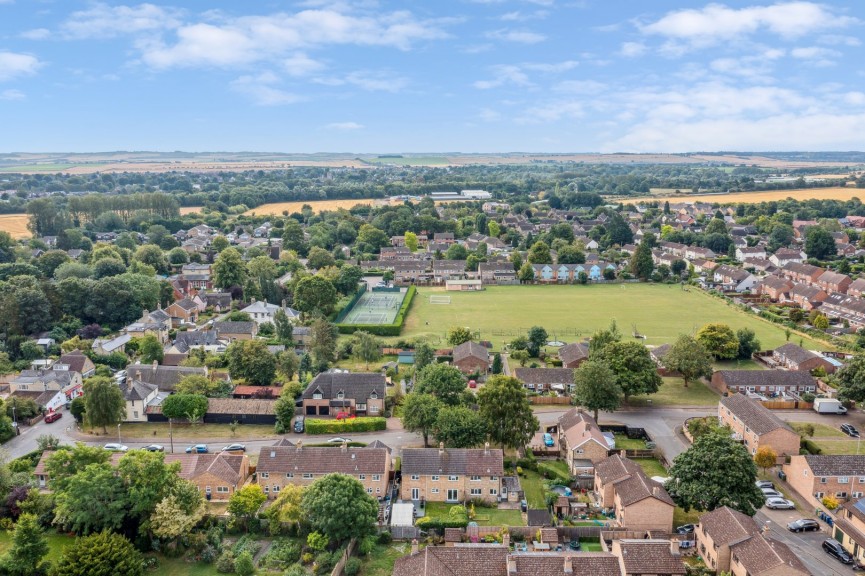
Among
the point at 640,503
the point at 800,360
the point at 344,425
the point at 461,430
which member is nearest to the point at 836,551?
the point at 640,503

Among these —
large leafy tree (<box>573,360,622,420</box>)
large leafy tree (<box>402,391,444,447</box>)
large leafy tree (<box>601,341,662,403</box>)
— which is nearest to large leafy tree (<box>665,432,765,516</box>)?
large leafy tree (<box>573,360,622,420</box>)

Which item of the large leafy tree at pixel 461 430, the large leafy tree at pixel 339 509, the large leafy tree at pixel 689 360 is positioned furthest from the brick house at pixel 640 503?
the large leafy tree at pixel 689 360

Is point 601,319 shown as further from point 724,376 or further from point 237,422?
point 237,422

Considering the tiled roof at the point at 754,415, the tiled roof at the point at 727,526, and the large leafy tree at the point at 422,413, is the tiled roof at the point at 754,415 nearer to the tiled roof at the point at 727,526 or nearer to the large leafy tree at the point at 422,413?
the tiled roof at the point at 727,526

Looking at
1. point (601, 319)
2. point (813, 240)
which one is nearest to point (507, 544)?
point (601, 319)

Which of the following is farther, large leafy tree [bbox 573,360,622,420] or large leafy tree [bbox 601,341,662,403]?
large leafy tree [bbox 601,341,662,403]

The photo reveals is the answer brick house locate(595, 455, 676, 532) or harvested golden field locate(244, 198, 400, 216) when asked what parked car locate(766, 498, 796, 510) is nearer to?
brick house locate(595, 455, 676, 532)

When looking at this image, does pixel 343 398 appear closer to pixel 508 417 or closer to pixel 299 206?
pixel 508 417
